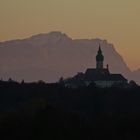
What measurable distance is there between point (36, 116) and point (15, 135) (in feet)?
12.3

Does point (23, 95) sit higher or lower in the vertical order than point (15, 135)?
higher

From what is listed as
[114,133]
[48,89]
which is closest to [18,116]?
[114,133]

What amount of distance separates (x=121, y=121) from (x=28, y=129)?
13368 mm

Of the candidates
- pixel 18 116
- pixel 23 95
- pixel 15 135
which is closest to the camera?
pixel 15 135

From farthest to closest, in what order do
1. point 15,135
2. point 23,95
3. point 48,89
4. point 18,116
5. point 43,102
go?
point 48,89, point 23,95, point 43,102, point 18,116, point 15,135

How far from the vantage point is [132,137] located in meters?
64.7

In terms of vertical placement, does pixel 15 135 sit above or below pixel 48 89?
below

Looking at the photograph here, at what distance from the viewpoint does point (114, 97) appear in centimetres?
13600

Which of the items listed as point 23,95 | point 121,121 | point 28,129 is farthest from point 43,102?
point 23,95

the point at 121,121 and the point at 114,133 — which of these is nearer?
the point at 114,133

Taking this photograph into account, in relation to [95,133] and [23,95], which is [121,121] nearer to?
[95,133]

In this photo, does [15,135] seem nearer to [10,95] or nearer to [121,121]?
[121,121]

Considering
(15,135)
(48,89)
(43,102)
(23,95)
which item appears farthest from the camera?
(48,89)

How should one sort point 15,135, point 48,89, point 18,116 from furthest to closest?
point 48,89 → point 18,116 → point 15,135
